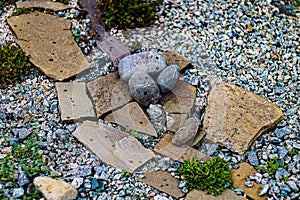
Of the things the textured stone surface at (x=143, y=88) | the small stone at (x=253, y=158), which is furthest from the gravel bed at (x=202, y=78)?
the textured stone surface at (x=143, y=88)

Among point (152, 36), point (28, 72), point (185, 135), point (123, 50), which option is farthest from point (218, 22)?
point (28, 72)

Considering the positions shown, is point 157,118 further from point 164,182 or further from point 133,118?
point 164,182

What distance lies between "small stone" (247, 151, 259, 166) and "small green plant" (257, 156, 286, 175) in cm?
5

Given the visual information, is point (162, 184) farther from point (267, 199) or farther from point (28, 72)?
point (28, 72)

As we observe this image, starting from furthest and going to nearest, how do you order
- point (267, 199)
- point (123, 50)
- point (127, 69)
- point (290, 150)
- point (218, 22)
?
1. point (218, 22)
2. point (123, 50)
3. point (127, 69)
4. point (290, 150)
5. point (267, 199)

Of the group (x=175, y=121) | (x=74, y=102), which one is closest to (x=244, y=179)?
(x=175, y=121)

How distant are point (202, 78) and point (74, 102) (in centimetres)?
117

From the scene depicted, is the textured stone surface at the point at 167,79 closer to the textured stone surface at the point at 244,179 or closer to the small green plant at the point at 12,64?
the textured stone surface at the point at 244,179

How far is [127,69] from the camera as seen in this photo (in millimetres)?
4062

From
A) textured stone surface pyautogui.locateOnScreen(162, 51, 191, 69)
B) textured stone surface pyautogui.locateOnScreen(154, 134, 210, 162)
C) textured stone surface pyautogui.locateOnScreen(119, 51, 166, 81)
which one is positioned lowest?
textured stone surface pyautogui.locateOnScreen(154, 134, 210, 162)

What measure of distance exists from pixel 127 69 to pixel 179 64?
0.52m

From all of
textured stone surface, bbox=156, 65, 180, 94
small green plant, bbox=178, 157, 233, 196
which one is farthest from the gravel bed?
textured stone surface, bbox=156, 65, 180, 94

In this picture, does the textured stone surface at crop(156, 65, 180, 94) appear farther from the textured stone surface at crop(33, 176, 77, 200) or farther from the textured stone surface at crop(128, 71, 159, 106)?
the textured stone surface at crop(33, 176, 77, 200)

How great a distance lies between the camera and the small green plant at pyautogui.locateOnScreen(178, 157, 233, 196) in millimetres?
3432
